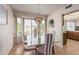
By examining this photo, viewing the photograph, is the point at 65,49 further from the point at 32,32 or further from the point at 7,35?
the point at 7,35

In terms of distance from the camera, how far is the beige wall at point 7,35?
1.74 meters

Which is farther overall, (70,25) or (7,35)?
(70,25)

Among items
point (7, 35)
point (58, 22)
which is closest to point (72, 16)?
point (58, 22)

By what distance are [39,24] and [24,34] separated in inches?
14.2

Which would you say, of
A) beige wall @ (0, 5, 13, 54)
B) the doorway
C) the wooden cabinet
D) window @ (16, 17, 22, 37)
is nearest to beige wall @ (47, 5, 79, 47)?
the doorway

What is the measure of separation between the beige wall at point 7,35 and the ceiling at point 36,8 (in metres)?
0.17

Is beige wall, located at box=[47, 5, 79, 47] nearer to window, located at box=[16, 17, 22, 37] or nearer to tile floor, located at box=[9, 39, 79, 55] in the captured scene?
tile floor, located at box=[9, 39, 79, 55]

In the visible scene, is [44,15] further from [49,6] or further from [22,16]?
[22,16]

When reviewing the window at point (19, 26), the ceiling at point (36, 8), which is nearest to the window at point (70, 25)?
the ceiling at point (36, 8)

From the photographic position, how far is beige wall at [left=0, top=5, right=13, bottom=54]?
→ 174 centimetres

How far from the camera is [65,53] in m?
1.77

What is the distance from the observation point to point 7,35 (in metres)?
1.81

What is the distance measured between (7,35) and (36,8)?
0.75 metres
